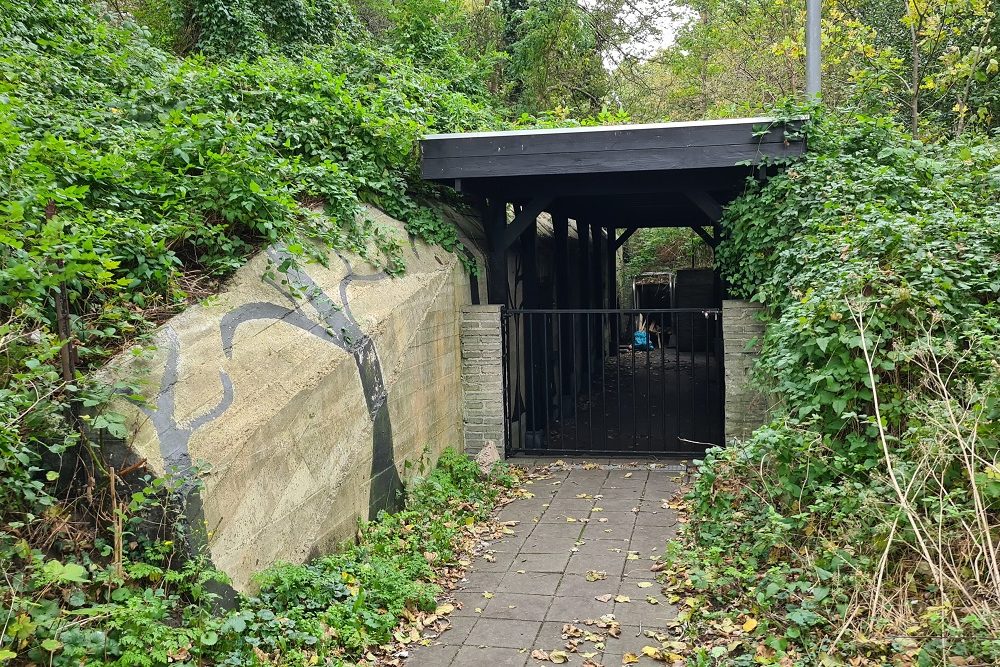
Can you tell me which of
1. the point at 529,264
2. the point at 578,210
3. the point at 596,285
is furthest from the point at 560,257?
the point at 596,285

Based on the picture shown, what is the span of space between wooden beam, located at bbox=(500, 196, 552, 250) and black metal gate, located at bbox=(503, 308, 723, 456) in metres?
0.90

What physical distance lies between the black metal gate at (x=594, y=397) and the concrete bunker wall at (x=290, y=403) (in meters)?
2.11

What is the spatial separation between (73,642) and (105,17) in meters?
10.9

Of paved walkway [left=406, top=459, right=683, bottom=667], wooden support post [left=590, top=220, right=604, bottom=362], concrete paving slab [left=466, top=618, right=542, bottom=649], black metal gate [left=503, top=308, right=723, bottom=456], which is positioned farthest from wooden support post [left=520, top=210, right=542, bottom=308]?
concrete paving slab [left=466, top=618, right=542, bottom=649]

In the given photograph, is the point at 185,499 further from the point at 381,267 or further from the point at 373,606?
the point at 381,267

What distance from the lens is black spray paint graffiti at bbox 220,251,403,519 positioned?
4863 millimetres

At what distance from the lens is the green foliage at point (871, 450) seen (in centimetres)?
356

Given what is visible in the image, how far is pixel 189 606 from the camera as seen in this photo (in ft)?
11.1

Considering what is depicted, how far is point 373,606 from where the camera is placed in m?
4.28

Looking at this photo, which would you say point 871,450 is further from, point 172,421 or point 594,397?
point 594,397

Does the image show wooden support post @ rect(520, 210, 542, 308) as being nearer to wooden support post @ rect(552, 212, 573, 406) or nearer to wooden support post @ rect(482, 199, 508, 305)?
wooden support post @ rect(482, 199, 508, 305)

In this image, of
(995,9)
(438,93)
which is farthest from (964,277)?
(995,9)

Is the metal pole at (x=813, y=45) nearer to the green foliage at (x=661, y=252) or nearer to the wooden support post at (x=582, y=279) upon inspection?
the wooden support post at (x=582, y=279)

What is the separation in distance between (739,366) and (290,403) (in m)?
4.61
